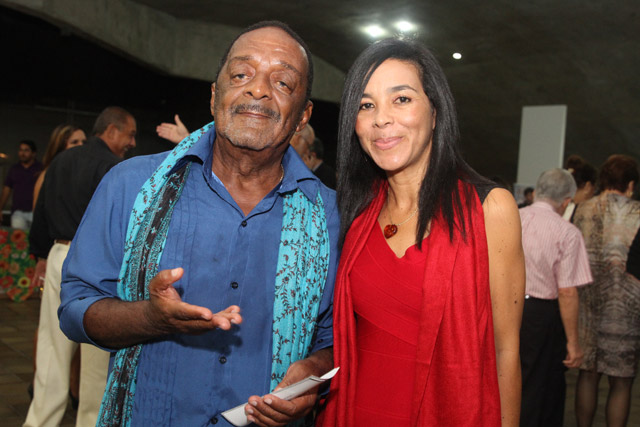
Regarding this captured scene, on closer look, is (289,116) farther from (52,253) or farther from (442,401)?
(52,253)

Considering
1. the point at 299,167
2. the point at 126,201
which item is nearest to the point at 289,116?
the point at 299,167

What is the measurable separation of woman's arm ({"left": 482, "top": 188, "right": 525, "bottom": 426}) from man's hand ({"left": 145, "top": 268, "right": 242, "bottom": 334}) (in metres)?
0.78

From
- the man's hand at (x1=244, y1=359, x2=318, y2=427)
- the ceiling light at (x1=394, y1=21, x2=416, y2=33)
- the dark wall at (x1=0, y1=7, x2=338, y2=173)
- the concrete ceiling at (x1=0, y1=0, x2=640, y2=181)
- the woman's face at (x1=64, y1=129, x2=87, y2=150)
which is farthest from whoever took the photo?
the ceiling light at (x1=394, y1=21, x2=416, y2=33)

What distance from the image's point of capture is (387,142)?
5.57 ft

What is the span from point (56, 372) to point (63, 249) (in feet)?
2.42

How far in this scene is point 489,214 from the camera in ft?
5.41

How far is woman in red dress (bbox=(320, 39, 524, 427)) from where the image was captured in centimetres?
160

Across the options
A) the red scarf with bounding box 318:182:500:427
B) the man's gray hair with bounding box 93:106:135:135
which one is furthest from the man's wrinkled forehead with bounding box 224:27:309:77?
the man's gray hair with bounding box 93:106:135:135

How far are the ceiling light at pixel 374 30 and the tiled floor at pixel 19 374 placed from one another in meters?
7.39

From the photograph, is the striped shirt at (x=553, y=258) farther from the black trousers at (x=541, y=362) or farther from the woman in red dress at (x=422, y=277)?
the woman in red dress at (x=422, y=277)

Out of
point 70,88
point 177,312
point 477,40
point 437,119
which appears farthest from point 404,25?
point 177,312

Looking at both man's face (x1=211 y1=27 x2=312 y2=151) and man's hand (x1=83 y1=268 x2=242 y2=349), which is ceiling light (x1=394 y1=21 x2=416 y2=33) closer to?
man's face (x1=211 y1=27 x2=312 y2=151)

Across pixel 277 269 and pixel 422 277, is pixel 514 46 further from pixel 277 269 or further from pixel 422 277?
pixel 277 269

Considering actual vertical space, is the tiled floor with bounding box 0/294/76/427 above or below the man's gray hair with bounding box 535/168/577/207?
below
